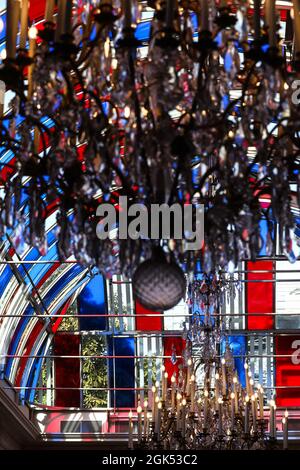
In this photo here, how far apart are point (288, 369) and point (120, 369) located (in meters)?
3.57

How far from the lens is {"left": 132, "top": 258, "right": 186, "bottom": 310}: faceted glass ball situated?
5.39m

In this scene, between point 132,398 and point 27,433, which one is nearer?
point 27,433

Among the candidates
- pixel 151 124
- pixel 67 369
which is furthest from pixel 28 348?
pixel 151 124

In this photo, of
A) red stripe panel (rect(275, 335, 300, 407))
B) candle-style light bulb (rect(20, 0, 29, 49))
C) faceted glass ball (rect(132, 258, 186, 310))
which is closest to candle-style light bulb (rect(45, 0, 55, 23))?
candle-style light bulb (rect(20, 0, 29, 49))

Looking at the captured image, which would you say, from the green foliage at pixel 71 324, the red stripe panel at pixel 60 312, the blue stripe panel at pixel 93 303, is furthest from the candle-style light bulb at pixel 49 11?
the green foliage at pixel 71 324

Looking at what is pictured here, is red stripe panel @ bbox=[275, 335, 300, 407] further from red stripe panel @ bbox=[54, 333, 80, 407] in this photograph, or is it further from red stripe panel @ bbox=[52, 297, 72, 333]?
red stripe panel @ bbox=[52, 297, 72, 333]

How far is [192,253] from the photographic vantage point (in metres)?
5.80

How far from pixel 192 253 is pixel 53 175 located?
0.90m

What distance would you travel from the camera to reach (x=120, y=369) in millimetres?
21875

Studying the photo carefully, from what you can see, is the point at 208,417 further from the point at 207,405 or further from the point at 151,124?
the point at 151,124

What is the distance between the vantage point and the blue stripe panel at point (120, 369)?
21.7m

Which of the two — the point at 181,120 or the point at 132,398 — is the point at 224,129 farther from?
the point at 132,398
